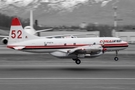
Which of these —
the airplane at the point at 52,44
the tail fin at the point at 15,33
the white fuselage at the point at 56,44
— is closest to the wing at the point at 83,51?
the airplane at the point at 52,44

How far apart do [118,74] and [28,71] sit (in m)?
8.59

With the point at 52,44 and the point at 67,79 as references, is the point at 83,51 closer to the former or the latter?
the point at 52,44

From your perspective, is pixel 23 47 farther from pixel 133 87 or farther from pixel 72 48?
pixel 133 87

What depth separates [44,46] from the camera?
40.2 metres

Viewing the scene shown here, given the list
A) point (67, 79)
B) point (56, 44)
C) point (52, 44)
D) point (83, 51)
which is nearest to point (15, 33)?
point (52, 44)

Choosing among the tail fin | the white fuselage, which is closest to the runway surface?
the white fuselage

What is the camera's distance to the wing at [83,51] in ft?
125

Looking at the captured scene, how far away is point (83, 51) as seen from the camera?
38.6 metres

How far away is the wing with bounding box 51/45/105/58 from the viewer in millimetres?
38219

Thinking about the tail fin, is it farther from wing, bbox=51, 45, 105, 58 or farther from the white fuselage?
wing, bbox=51, 45, 105, 58

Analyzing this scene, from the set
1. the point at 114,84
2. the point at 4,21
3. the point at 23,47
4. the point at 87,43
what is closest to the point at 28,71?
the point at 23,47

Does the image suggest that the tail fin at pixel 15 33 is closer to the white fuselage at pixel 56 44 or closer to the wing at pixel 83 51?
the white fuselage at pixel 56 44

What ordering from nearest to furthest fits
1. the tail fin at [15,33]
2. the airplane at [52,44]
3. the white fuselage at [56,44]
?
the airplane at [52,44] → the tail fin at [15,33] → the white fuselage at [56,44]

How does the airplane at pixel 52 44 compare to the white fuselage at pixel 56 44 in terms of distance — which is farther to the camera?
the white fuselage at pixel 56 44
